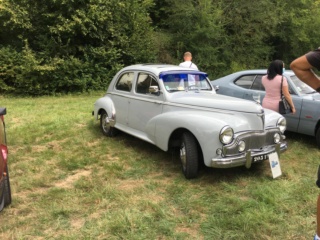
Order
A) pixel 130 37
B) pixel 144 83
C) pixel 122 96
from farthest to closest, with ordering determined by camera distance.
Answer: pixel 130 37
pixel 122 96
pixel 144 83

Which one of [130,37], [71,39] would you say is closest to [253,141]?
[71,39]

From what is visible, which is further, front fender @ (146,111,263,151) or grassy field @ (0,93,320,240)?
front fender @ (146,111,263,151)

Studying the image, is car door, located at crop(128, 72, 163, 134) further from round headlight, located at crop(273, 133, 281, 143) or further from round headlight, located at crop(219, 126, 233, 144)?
round headlight, located at crop(273, 133, 281, 143)

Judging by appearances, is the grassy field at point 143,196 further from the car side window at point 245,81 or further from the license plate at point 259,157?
the car side window at point 245,81

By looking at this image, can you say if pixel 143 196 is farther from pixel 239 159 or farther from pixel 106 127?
pixel 106 127

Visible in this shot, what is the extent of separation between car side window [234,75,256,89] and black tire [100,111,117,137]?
2911 mm

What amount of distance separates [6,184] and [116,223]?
135 cm

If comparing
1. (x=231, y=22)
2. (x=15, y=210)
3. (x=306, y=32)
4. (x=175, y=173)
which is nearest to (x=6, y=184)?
(x=15, y=210)

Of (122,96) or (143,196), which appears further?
(122,96)

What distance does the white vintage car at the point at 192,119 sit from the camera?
4223 mm

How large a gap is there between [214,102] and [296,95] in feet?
7.37

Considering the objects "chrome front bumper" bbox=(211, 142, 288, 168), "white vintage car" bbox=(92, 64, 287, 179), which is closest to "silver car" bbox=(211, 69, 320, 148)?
"white vintage car" bbox=(92, 64, 287, 179)

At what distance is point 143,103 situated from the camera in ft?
18.5

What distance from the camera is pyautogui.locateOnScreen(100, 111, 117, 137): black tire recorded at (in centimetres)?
652
